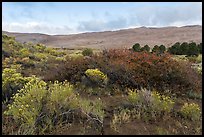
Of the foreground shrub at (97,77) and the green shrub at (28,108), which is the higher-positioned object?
the foreground shrub at (97,77)

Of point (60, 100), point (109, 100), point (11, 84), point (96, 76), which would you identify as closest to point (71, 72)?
point (96, 76)

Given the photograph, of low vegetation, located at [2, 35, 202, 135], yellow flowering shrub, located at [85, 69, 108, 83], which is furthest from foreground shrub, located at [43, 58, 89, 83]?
yellow flowering shrub, located at [85, 69, 108, 83]

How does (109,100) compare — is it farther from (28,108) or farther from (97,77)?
(28,108)

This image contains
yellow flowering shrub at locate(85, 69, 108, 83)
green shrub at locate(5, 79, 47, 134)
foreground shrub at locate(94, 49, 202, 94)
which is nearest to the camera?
green shrub at locate(5, 79, 47, 134)

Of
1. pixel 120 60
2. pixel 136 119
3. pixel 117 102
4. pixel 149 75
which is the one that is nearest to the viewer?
pixel 136 119

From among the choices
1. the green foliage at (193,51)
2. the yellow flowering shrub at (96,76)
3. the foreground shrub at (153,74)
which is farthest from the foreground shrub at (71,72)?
the green foliage at (193,51)

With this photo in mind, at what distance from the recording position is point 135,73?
9648 mm

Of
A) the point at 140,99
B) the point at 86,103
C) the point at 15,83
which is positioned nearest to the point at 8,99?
the point at 15,83

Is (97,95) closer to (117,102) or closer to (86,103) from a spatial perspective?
(117,102)

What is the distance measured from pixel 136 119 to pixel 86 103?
4.06 feet

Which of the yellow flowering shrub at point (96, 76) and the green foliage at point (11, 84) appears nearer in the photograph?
the green foliage at point (11, 84)

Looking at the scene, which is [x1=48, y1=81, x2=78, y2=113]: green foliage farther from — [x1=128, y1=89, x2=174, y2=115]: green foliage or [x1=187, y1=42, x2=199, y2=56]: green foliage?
[x1=187, y1=42, x2=199, y2=56]: green foliage

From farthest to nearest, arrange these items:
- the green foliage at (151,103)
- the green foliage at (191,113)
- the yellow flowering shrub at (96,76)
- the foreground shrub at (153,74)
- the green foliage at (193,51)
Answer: the green foliage at (193,51) → the yellow flowering shrub at (96,76) → the foreground shrub at (153,74) → the green foliage at (151,103) → the green foliage at (191,113)

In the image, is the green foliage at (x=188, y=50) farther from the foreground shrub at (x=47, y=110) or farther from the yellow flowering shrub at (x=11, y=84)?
the foreground shrub at (x=47, y=110)
